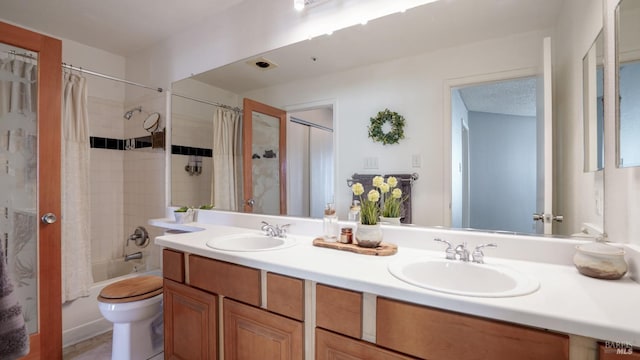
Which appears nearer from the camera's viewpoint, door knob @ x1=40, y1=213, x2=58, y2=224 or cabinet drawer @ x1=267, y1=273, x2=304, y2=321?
cabinet drawer @ x1=267, y1=273, x2=304, y2=321

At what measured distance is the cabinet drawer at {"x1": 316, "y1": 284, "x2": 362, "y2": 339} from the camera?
0.91 metres

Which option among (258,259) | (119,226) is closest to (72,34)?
(119,226)

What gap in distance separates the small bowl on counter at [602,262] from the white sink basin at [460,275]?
0.68 feet

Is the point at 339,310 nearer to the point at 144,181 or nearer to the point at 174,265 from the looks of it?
the point at 174,265

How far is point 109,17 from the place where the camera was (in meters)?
2.15

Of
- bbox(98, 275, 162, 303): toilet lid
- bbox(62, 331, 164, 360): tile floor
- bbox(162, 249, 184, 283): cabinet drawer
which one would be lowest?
bbox(62, 331, 164, 360): tile floor

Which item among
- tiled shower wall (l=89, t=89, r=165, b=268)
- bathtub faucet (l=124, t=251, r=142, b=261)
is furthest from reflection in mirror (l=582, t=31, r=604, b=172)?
bathtub faucet (l=124, t=251, r=142, b=261)

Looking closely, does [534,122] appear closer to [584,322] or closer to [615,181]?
[615,181]

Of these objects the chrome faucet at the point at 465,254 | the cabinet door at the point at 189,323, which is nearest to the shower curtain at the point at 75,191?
the cabinet door at the point at 189,323

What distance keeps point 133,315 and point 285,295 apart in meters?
1.17

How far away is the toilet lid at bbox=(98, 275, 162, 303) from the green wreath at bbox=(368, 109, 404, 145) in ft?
5.27

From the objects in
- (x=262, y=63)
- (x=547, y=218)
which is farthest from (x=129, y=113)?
(x=547, y=218)

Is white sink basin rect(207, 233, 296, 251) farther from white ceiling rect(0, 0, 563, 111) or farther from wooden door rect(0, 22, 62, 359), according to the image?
wooden door rect(0, 22, 62, 359)

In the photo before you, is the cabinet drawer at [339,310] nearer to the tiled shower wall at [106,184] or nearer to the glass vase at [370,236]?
the glass vase at [370,236]
